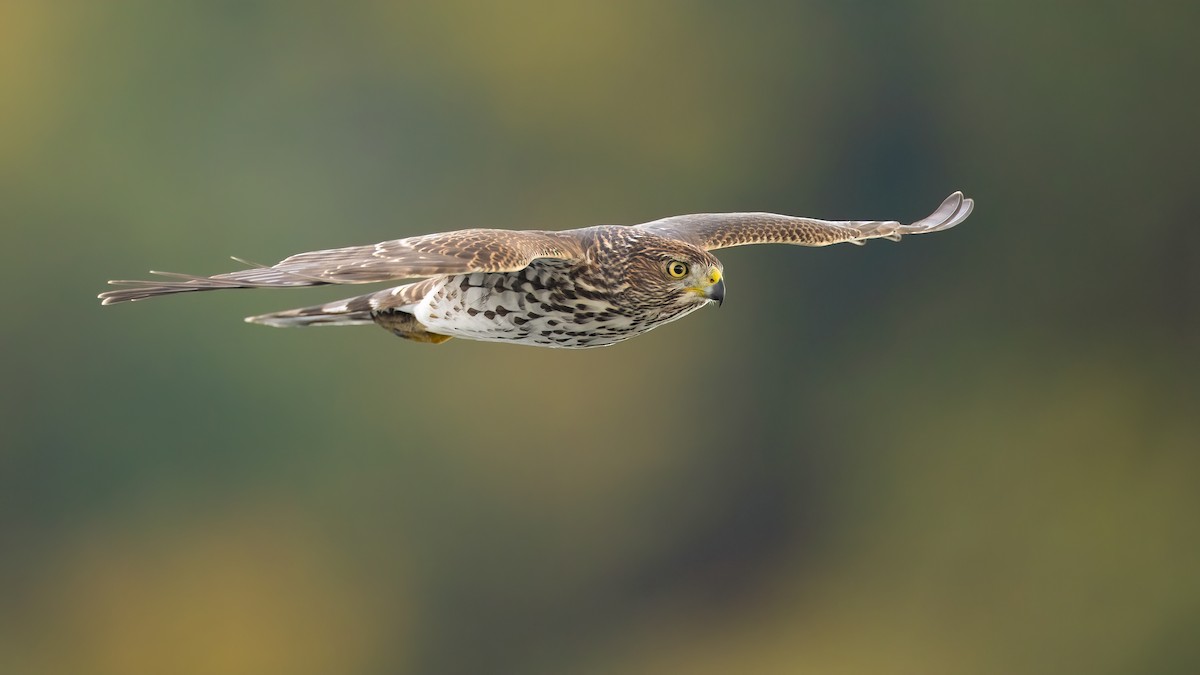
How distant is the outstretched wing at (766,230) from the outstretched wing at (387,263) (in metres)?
0.78

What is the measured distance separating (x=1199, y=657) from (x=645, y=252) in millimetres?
9676

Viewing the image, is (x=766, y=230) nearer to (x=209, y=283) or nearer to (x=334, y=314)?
(x=334, y=314)

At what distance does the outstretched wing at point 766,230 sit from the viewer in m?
4.60

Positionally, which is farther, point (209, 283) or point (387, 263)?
point (387, 263)

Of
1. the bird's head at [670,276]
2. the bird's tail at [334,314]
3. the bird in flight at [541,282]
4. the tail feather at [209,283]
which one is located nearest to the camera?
the tail feather at [209,283]

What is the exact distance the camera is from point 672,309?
4.18m

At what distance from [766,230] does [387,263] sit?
163 cm

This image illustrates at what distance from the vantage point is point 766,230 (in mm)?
4652

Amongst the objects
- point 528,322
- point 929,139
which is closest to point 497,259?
point 528,322

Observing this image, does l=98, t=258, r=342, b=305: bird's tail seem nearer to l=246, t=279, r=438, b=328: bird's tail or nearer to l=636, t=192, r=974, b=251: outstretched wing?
l=246, t=279, r=438, b=328: bird's tail

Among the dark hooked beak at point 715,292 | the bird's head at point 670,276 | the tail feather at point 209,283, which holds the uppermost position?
the tail feather at point 209,283

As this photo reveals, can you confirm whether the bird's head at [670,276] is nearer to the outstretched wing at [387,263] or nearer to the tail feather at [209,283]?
the outstretched wing at [387,263]

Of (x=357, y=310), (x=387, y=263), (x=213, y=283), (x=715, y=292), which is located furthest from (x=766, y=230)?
(x=213, y=283)

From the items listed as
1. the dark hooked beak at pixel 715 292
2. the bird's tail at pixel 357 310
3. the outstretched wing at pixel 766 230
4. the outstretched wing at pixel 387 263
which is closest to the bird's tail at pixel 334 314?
the bird's tail at pixel 357 310
